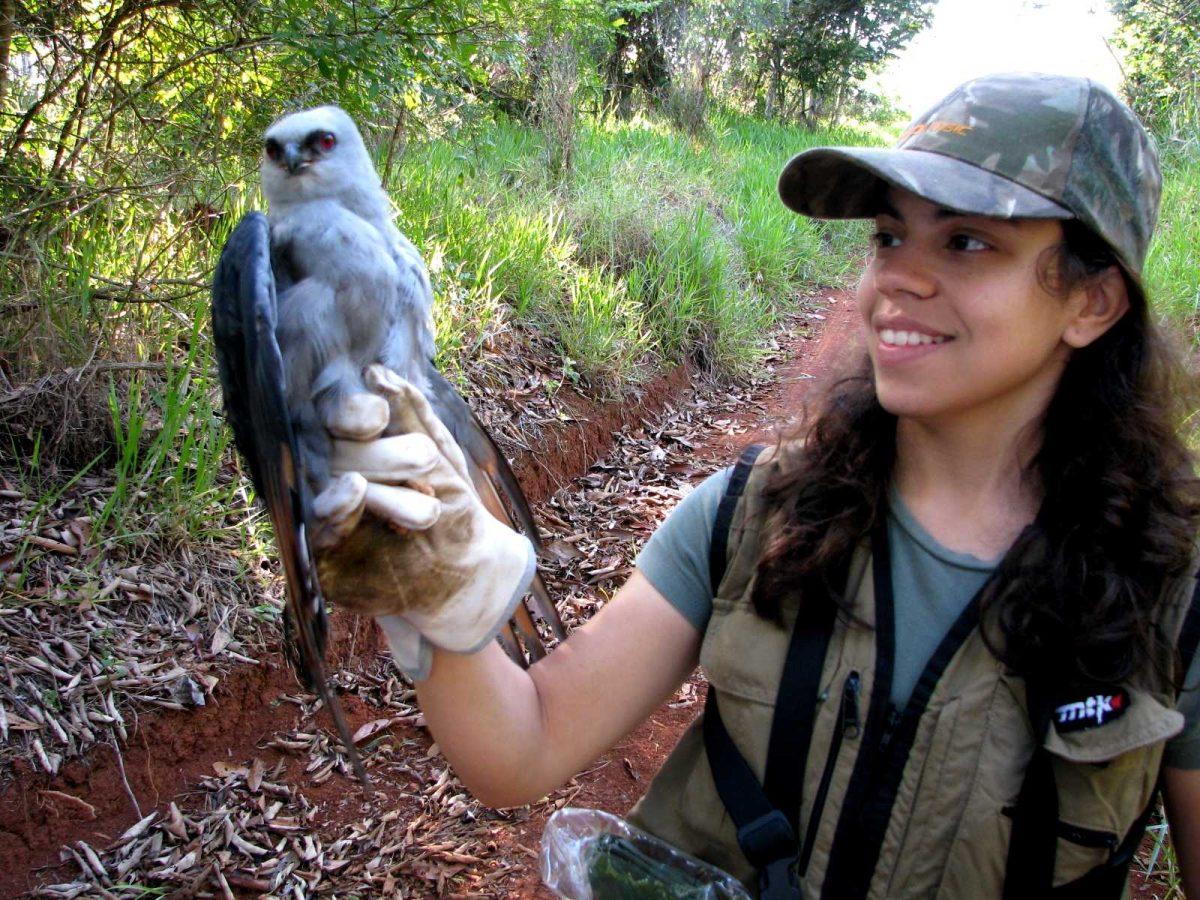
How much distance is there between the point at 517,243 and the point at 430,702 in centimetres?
433

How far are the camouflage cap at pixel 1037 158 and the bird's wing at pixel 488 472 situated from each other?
116 cm

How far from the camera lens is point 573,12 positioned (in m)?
4.73

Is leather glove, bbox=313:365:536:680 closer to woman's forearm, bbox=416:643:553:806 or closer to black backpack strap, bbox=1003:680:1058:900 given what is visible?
woman's forearm, bbox=416:643:553:806

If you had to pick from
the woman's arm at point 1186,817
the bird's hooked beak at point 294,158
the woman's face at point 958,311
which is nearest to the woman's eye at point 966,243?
the woman's face at point 958,311

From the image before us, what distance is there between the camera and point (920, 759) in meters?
1.42

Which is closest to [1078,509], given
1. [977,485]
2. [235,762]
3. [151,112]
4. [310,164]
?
[977,485]

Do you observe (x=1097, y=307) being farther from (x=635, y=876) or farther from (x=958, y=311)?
(x=635, y=876)

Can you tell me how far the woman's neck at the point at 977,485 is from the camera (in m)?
1.60

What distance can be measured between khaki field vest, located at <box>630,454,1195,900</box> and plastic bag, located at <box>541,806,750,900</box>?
0.05 meters

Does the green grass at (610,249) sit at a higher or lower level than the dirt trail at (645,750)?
higher

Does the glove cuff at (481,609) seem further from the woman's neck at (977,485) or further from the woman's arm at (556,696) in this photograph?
the woman's neck at (977,485)

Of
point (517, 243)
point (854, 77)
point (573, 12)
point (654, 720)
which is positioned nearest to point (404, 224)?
point (517, 243)

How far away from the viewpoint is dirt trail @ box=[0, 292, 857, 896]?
7.85ft

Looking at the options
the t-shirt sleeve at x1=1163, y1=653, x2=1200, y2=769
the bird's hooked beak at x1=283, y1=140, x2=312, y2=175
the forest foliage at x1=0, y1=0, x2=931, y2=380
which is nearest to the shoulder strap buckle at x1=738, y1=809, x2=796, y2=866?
the t-shirt sleeve at x1=1163, y1=653, x2=1200, y2=769
